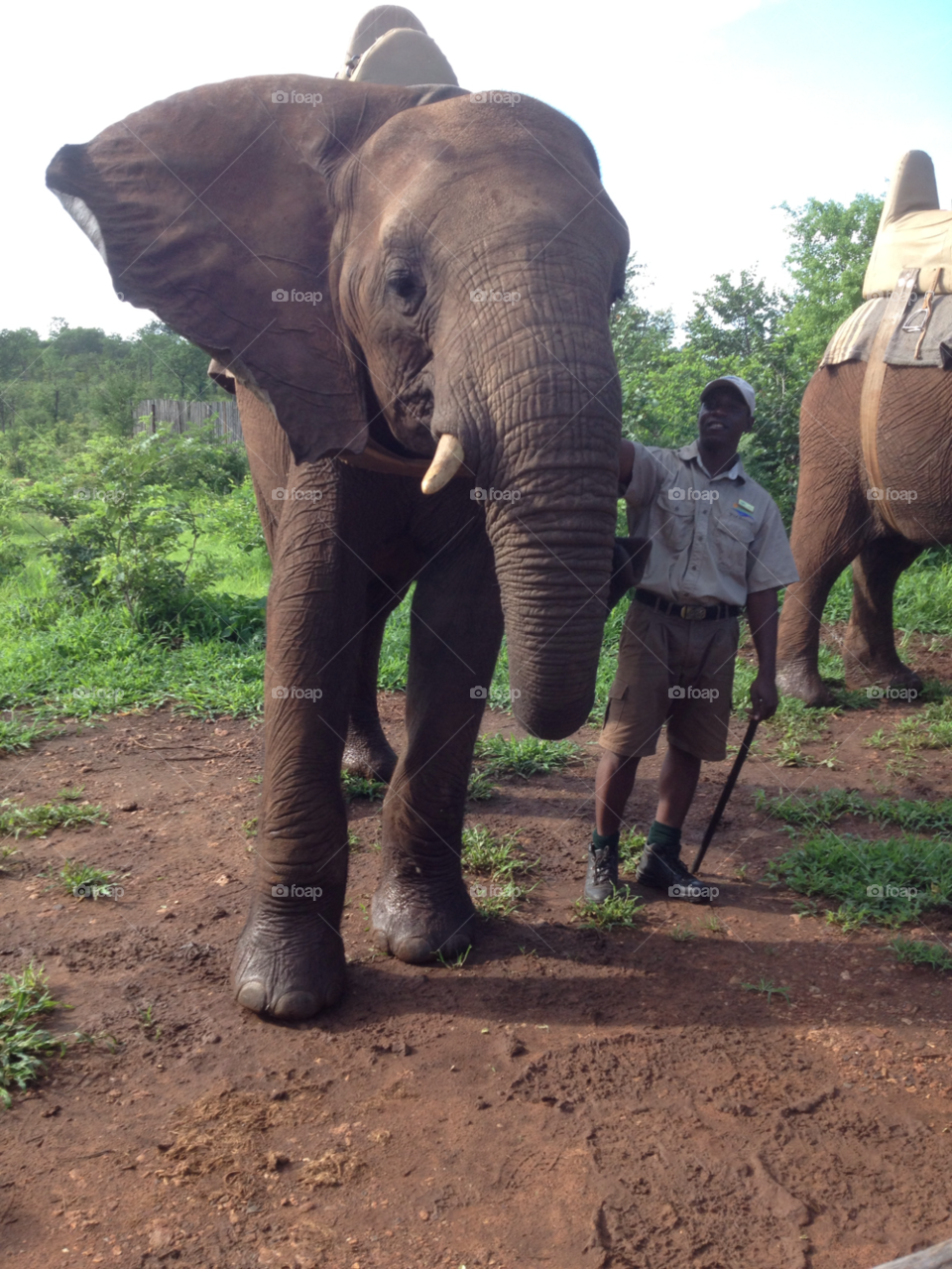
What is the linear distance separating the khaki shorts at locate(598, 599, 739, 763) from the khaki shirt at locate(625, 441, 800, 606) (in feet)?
0.43

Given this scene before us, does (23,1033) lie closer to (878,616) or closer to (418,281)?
(418,281)

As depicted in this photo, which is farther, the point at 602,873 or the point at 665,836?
the point at 665,836

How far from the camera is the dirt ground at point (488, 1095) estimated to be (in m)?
2.41

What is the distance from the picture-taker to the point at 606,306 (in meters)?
2.72

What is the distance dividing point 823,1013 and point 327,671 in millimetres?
1974

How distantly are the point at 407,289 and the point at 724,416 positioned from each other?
1.62m

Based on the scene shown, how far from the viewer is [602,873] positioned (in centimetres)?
416

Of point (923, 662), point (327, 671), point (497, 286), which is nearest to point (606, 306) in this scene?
point (497, 286)

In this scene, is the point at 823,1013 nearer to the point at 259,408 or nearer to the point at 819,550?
the point at 259,408

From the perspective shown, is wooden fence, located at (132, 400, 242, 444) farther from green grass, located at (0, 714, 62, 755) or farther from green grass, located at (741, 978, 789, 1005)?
green grass, located at (741, 978, 789, 1005)

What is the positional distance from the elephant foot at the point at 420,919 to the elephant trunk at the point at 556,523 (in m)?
1.27

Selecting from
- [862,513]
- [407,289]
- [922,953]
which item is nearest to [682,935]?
[922,953]

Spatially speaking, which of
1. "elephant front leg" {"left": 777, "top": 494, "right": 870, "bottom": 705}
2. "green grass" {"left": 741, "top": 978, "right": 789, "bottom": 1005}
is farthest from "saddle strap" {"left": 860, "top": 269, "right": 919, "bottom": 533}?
"green grass" {"left": 741, "top": 978, "right": 789, "bottom": 1005}

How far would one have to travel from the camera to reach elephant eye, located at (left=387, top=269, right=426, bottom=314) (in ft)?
9.01
